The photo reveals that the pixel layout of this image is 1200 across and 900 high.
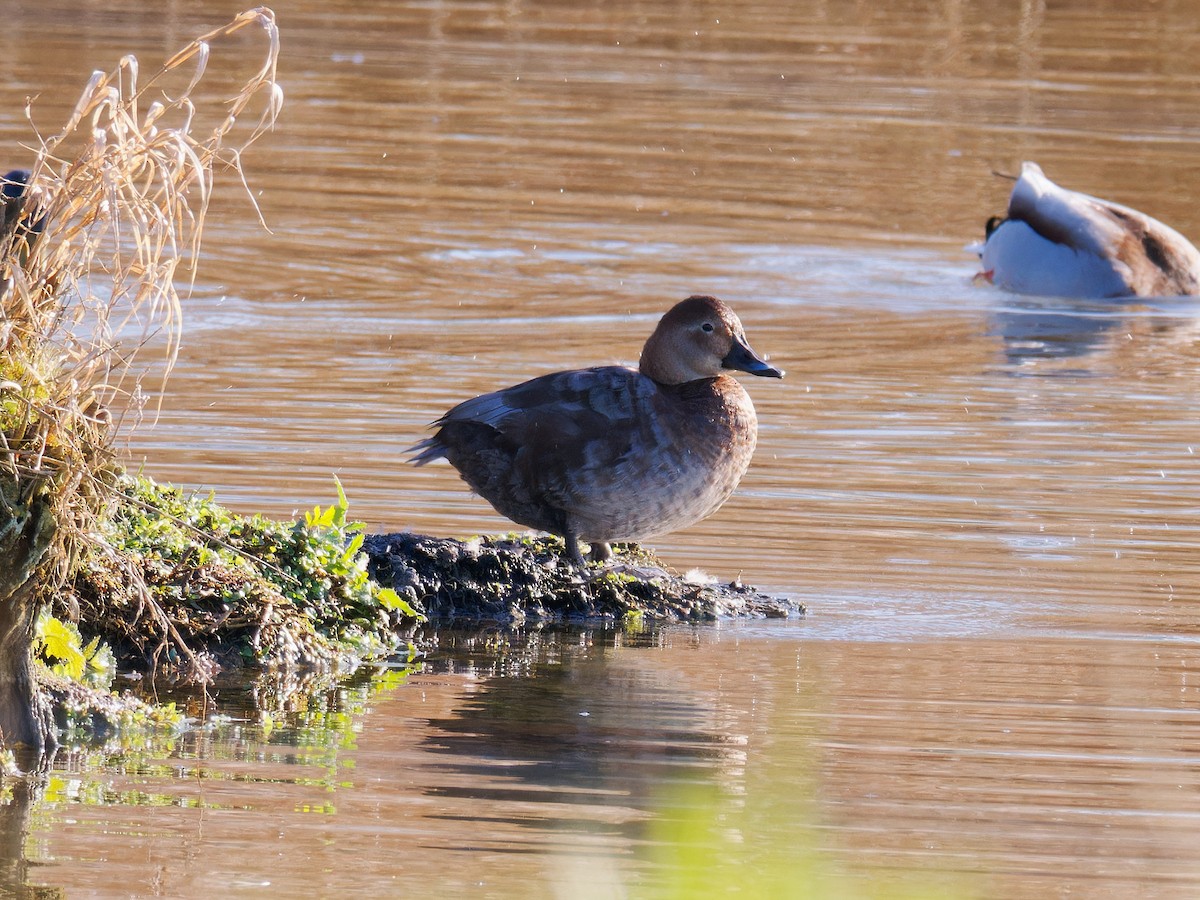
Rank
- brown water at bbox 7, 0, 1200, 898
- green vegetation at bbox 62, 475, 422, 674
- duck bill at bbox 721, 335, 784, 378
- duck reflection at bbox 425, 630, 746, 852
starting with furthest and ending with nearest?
duck bill at bbox 721, 335, 784, 378 → green vegetation at bbox 62, 475, 422, 674 → duck reflection at bbox 425, 630, 746, 852 → brown water at bbox 7, 0, 1200, 898

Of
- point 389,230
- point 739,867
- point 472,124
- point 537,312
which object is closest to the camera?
point 739,867

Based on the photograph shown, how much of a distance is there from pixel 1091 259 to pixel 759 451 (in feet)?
23.9

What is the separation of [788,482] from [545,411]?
2.39 metres

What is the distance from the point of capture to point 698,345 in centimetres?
831

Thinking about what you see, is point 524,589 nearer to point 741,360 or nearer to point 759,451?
point 741,360

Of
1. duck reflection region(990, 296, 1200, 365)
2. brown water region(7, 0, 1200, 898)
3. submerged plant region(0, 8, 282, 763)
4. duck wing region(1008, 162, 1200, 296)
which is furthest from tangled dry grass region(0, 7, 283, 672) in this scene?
duck wing region(1008, 162, 1200, 296)

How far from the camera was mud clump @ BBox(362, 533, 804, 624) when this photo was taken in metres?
7.78

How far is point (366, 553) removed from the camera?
7641 mm

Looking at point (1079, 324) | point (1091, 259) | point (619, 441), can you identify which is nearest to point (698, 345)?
point (619, 441)

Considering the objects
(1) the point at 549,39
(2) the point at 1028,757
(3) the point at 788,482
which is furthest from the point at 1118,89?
(2) the point at 1028,757

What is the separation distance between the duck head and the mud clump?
33.4 inches

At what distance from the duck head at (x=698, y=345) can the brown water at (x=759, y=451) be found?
82 centimetres

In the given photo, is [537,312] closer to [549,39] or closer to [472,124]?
[472,124]

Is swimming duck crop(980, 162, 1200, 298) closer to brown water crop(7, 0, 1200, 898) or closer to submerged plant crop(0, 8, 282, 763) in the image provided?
brown water crop(7, 0, 1200, 898)
